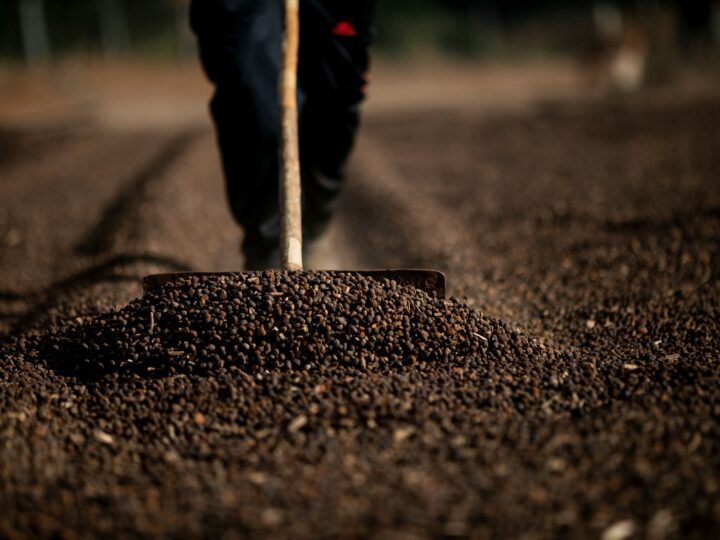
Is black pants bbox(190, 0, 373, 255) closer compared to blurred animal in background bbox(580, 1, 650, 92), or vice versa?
black pants bbox(190, 0, 373, 255)

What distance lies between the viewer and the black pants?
109 inches

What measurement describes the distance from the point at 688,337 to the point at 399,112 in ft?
35.6

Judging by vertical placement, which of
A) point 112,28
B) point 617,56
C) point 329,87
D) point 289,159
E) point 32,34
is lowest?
point 112,28

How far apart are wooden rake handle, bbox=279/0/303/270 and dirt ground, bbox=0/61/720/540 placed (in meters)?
0.58

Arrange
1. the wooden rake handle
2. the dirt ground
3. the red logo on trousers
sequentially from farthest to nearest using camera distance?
1. the red logo on trousers
2. the wooden rake handle
3. the dirt ground

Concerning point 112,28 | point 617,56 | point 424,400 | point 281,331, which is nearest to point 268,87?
point 281,331

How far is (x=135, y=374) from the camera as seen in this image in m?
2.17

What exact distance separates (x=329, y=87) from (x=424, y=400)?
1.58 meters

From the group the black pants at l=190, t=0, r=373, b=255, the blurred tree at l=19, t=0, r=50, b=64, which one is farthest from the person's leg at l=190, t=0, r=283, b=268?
the blurred tree at l=19, t=0, r=50, b=64

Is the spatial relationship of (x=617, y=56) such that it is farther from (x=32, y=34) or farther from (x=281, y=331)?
(x=32, y=34)

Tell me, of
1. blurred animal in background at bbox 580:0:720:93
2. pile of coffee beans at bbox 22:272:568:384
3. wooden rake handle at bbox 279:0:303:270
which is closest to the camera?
pile of coffee beans at bbox 22:272:568:384

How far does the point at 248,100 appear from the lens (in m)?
2.84

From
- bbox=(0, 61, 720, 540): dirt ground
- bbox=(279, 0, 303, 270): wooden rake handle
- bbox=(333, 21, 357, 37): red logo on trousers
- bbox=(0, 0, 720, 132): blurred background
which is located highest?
bbox=(333, 21, 357, 37): red logo on trousers

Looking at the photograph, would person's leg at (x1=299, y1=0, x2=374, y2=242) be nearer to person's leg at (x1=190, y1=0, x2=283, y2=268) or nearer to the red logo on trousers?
the red logo on trousers
